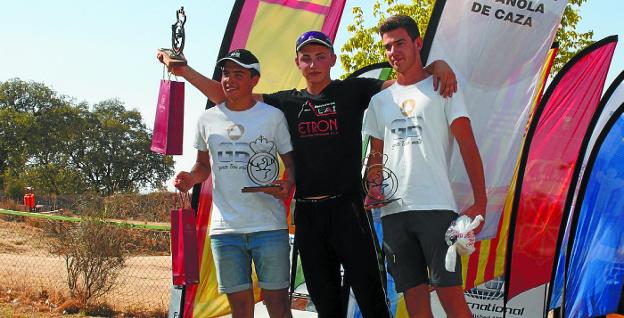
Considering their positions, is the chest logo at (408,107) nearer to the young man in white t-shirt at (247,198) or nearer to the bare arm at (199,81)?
the young man in white t-shirt at (247,198)

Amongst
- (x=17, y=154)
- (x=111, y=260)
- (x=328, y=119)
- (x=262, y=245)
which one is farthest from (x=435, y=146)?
(x=17, y=154)

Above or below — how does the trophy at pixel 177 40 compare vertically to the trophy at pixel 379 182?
above

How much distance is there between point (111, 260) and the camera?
9.41 metres

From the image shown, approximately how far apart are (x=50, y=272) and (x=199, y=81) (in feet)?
34.8

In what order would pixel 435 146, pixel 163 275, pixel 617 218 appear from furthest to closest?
pixel 163 275
pixel 617 218
pixel 435 146

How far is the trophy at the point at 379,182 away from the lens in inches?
140

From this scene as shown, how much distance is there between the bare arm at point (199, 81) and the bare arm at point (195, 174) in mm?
339

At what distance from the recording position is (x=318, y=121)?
3896 millimetres

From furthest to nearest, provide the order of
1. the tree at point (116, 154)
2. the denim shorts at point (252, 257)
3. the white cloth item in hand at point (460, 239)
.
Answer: the tree at point (116, 154)
the denim shorts at point (252, 257)
the white cloth item in hand at point (460, 239)

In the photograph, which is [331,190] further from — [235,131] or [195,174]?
[195,174]

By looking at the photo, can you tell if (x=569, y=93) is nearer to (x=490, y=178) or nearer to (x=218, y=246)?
(x=490, y=178)

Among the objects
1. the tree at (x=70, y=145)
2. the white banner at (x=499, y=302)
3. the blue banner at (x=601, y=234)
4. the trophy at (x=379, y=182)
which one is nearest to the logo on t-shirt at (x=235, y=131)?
the trophy at (x=379, y=182)

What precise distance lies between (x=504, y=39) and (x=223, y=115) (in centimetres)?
189

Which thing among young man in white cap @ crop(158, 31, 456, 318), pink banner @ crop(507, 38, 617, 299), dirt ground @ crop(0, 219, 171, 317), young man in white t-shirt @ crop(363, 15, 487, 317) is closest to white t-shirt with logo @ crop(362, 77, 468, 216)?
young man in white t-shirt @ crop(363, 15, 487, 317)
